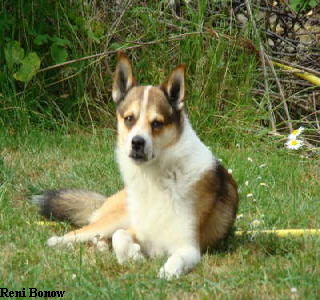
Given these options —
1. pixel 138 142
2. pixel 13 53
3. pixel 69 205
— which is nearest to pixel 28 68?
pixel 13 53

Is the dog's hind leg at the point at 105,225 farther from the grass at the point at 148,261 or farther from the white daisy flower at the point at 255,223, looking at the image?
the white daisy flower at the point at 255,223

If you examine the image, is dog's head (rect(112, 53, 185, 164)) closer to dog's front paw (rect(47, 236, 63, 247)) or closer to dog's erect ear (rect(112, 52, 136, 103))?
dog's erect ear (rect(112, 52, 136, 103))

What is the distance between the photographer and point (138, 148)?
3668mm

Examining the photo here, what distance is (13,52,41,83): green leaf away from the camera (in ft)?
21.3

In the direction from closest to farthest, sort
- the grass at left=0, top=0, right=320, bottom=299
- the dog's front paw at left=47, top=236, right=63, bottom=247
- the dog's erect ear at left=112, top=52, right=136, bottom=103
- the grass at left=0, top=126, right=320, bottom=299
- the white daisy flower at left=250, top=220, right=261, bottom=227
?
the grass at left=0, top=126, right=320, bottom=299, the grass at left=0, top=0, right=320, bottom=299, the dog's front paw at left=47, top=236, right=63, bottom=247, the dog's erect ear at left=112, top=52, right=136, bottom=103, the white daisy flower at left=250, top=220, right=261, bottom=227

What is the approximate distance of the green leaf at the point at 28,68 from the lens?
256 inches

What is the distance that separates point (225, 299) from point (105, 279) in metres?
0.62

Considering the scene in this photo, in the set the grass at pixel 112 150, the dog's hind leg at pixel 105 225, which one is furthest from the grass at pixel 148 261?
the dog's hind leg at pixel 105 225

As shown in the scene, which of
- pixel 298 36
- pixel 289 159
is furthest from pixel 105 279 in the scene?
pixel 298 36

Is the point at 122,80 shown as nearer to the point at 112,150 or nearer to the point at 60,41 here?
the point at 112,150

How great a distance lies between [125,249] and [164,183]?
1.47ft

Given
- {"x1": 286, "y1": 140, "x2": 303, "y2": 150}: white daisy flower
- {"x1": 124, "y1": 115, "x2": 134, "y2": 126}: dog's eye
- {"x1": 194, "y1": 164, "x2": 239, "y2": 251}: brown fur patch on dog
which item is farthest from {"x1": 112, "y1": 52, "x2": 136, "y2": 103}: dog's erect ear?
{"x1": 286, "y1": 140, "x2": 303, "y2": 150}: white daisy flower

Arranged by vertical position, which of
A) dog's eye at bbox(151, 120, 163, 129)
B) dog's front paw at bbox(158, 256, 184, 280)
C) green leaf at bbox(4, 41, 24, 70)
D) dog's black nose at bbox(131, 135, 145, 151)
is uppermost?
dog's eye at bbox(151, 120, 163, 129)

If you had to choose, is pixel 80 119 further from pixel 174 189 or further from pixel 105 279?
pixel 105 279
